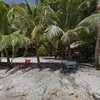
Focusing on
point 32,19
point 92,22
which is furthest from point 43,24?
point 92,22

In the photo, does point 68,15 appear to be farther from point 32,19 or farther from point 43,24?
point 32,19

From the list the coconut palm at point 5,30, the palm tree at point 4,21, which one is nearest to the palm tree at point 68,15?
the coconut palm at point 5,30

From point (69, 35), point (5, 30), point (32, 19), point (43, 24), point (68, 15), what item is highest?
point (68, 15)

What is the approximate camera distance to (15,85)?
12461 mm

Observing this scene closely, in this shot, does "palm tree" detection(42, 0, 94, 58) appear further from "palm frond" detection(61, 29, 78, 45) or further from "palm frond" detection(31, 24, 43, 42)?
"palm frond" detection(31, 24, 43, 42)

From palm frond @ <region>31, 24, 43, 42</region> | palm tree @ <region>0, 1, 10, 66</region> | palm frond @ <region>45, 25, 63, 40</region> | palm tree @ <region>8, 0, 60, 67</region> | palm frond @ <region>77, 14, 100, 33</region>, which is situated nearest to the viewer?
palm frond @ <region>45, 25, 63, 40</region>

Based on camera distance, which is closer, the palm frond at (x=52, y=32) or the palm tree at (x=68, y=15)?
the palm frond at (x=52, y=32)

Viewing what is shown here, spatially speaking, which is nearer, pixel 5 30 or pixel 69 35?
pixel 69 35

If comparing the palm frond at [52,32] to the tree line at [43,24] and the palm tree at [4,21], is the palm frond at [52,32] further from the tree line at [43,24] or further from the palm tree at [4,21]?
the palm tree at [4,21]

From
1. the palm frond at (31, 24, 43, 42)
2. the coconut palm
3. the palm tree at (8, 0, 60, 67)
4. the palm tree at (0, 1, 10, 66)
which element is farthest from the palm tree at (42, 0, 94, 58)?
the palm tree at (0, 1, 10, 66)

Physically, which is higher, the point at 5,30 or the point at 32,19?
the point at 32,19

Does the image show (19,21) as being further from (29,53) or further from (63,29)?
(29,53)

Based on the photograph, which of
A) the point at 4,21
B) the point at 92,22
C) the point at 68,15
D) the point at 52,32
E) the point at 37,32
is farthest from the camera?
the point at 4,21

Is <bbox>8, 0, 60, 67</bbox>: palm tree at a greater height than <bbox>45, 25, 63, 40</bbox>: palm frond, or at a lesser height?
greater
